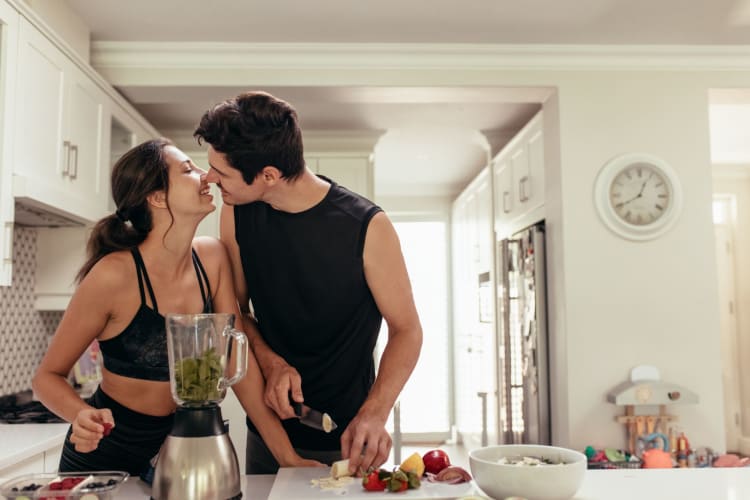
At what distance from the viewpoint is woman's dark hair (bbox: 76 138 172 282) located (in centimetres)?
156

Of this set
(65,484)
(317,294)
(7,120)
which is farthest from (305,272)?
(7,120)

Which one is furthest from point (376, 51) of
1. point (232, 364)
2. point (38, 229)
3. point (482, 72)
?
point (232, 364)

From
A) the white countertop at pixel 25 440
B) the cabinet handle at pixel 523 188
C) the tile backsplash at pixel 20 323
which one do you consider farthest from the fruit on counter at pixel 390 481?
the cabinet handle at pixel 523 188

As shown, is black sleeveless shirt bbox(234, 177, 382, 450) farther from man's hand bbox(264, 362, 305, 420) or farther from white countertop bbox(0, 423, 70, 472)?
white countertop bbox(0, 423, 70, 472)

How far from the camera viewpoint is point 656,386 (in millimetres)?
3559

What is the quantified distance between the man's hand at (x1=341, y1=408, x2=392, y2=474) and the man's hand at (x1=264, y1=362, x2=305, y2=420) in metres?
0.13

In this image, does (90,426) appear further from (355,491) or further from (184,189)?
(184,189)

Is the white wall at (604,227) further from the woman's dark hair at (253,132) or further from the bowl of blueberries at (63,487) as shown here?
the bowl of blueberries at (63,487)

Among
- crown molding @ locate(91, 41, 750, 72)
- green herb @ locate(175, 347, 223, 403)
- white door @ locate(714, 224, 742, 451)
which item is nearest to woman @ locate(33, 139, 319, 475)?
green herb @ locate(175, 347, 223, 403)

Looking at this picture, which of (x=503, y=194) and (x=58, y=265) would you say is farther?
(x=503, y=194)

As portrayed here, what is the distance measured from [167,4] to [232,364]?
2.38m

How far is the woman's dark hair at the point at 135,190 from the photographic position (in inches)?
61.4

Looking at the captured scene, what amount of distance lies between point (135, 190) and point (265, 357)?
467mm

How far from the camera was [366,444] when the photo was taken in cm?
136
